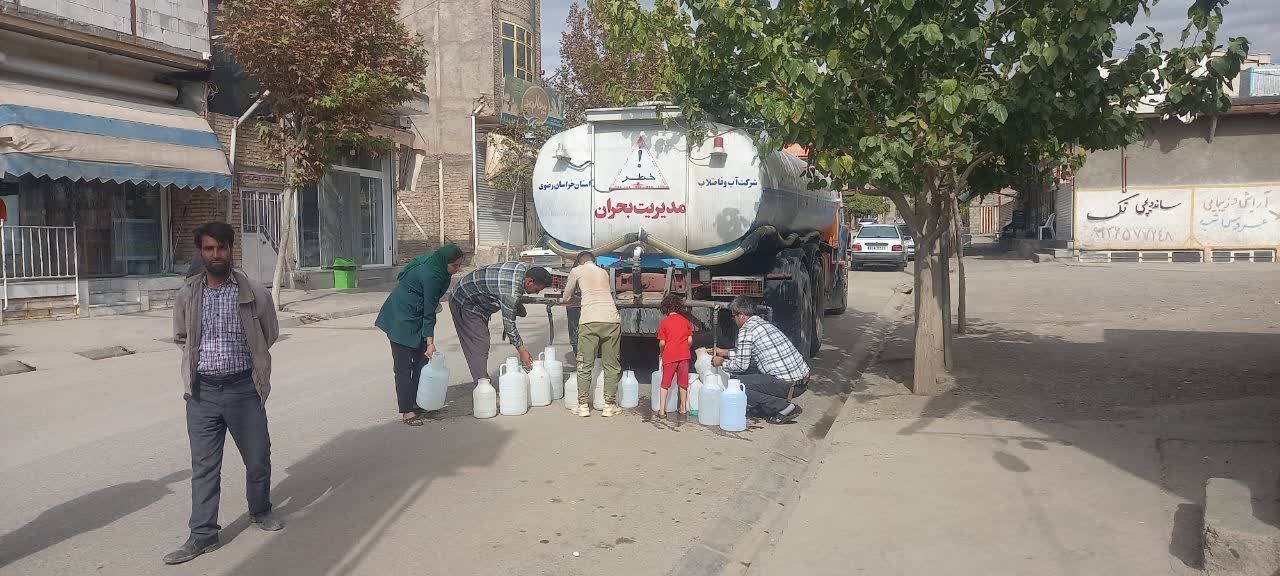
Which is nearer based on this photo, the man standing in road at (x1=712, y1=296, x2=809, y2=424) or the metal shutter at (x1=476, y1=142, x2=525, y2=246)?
the man standing in road at (x1=712, y1=296, x2=809, y2=424)

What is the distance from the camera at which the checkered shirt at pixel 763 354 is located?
7777mm

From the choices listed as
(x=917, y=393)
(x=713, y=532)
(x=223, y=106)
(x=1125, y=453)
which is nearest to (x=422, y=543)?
(x=713, y=532)

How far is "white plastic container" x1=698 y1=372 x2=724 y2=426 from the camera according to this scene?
7562mm

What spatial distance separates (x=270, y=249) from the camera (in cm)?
2038

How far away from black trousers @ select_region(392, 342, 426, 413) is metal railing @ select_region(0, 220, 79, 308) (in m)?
9.71

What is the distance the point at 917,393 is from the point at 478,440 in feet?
13.6

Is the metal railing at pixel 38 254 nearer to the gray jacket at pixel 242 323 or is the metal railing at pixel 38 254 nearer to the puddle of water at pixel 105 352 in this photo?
the puddle of water at pixel 105 352

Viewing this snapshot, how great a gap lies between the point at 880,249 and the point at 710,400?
72.5ft

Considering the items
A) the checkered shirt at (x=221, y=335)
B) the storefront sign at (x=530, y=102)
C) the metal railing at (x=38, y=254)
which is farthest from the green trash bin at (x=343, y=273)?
the checkered shirt at (x=221, y=335)

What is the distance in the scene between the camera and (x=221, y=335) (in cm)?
480

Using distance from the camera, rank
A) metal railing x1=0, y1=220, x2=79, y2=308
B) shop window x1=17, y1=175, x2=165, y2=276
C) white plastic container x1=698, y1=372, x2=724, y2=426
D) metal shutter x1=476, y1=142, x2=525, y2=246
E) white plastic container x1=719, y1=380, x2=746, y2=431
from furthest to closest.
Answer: metal shutter x1=476, y1=142, x2=525, y2=246
shop window x1=17, y1=175, x2=165, y2=276
metal railing x1=0, y1=220, x2=79, y2=308
white plastic container x1=698, y1=372, x2=724, y2=426
white plastic container x1=719, y1=380, x2=746, y2=431

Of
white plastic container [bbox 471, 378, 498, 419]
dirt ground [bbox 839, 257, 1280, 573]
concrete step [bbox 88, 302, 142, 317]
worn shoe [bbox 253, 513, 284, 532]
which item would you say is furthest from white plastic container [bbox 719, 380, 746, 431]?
concrete step [bbox 88, 302, 142, 317]

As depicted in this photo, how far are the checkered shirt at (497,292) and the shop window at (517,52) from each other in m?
24.8

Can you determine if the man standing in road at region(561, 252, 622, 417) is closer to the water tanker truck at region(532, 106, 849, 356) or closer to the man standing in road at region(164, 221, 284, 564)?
the water tanker truck at region(532, 106, 849, 356)
